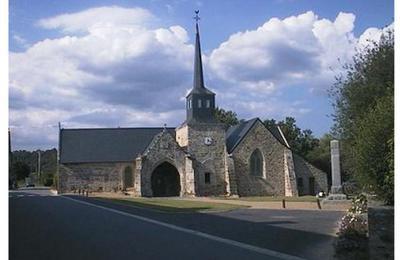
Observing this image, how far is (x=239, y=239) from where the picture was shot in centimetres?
1323

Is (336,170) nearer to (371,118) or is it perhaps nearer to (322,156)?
(371,118)

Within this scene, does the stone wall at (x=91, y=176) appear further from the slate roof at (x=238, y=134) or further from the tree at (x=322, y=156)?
the tree at (x=322, y=156)

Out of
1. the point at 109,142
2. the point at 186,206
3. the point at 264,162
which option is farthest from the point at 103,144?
the point at 186,206

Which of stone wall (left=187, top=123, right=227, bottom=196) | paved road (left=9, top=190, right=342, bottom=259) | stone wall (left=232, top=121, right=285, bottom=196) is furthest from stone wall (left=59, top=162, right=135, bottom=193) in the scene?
paved road (left=9, top=190, right=342, bottom=259)

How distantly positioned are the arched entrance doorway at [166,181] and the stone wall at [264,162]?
594 cm

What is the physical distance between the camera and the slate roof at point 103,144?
55281 mm

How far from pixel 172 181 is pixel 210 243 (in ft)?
128

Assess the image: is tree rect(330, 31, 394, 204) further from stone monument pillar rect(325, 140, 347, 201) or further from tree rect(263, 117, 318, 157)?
tree rect(263, 117, 318, 157)

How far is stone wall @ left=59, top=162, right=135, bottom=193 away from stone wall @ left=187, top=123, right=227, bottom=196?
9.25m

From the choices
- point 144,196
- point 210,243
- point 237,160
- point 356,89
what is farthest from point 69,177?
point 210,243

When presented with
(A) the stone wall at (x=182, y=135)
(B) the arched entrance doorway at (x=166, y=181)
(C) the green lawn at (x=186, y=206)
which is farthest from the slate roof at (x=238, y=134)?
(C) the green lawn at (x=186, y=206)

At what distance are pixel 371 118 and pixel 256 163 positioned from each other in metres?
39.5
